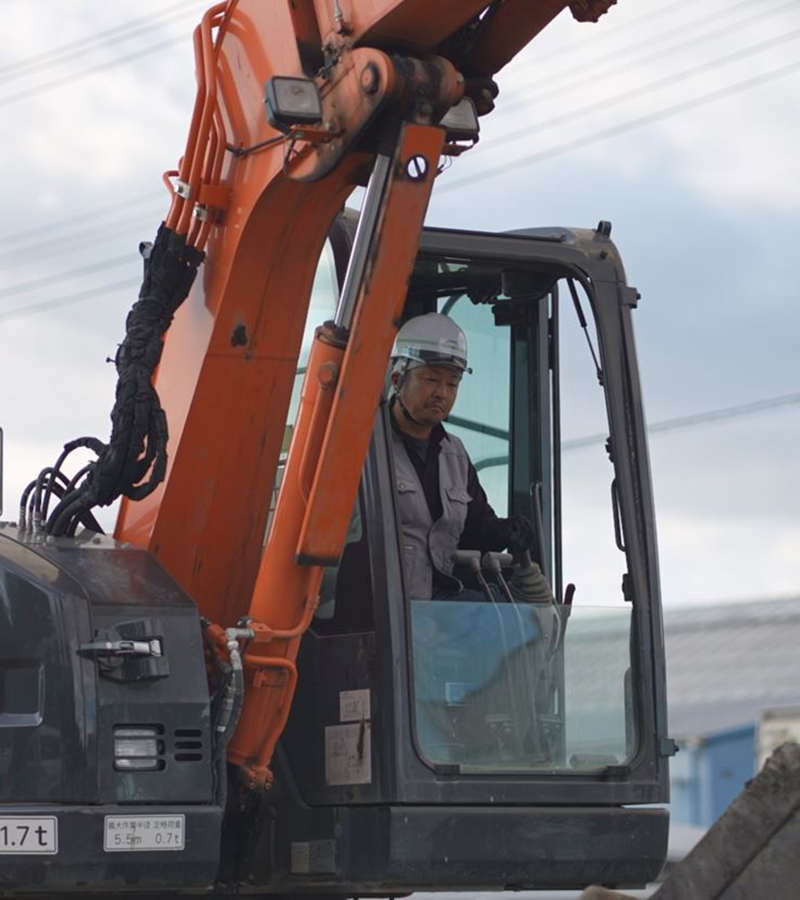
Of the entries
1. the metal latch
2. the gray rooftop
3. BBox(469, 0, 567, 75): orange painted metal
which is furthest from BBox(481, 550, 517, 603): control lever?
the gray rooftop

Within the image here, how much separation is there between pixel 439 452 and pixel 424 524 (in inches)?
12.7

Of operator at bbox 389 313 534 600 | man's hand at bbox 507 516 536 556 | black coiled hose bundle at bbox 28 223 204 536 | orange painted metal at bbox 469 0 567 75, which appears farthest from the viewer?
man's hand at bbox 507 516 536 556

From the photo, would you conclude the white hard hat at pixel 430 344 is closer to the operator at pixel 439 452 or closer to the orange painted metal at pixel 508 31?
the operator at pixel 439 452

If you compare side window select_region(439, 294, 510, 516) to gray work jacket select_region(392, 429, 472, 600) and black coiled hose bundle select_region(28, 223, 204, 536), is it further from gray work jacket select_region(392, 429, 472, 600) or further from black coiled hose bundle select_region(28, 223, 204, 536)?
black coiled hose bundle select_region(28, 223, 204, 536)

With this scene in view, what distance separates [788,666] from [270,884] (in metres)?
26.5

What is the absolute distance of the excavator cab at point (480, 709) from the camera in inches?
209

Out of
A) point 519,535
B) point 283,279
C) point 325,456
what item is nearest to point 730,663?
point 519,535

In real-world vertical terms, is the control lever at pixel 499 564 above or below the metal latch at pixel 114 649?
above

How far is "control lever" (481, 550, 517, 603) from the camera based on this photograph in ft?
19.2

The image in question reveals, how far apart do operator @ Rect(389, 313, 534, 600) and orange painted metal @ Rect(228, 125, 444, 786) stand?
0.75 metres

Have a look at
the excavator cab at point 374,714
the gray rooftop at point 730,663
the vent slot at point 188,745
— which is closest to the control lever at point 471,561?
the excavator cab at point 374,714

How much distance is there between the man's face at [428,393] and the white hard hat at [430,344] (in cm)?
3

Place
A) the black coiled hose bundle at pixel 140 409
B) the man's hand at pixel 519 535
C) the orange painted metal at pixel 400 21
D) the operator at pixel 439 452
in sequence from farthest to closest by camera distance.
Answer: the man's hand at pixel 519 535
the operator at pixel 439 452
the black coiled hose bundle at pixel 140 409
the orange painted metal at pixel 400 21

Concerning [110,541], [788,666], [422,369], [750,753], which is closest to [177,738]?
[110,541]
